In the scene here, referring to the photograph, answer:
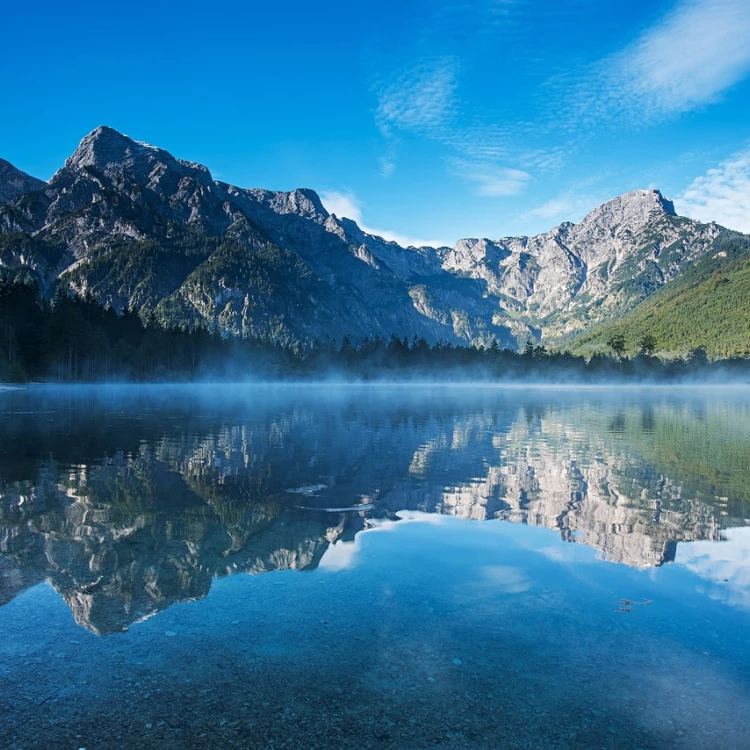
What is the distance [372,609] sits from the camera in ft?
28.7

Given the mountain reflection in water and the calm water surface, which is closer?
the calm water surface

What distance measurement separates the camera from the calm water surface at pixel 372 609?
234 inches

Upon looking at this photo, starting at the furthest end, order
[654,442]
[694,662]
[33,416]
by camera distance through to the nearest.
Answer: [33,416] → [654,442] → [694,662]

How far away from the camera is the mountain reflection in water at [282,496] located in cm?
1049

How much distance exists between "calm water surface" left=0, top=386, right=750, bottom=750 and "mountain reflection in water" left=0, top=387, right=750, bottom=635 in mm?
105

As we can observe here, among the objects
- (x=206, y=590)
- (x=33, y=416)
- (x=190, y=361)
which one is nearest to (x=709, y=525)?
(x=206, y=590)

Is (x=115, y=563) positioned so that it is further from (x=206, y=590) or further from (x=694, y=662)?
(x=694, y=662)

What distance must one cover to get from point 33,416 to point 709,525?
4566 cm

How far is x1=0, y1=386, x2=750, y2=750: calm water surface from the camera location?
19.5 ft

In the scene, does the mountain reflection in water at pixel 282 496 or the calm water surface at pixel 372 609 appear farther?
A: the mountain reflection in water at pixel 282 496

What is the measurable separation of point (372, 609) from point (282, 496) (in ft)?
27.0

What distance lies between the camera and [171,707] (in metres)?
6.10

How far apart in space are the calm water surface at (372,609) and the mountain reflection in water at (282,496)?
0.35 ft

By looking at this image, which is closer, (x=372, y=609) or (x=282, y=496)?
(x=372, y=609)
